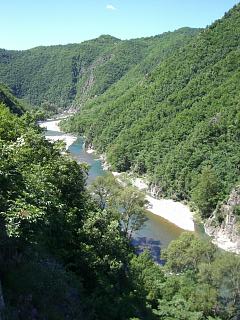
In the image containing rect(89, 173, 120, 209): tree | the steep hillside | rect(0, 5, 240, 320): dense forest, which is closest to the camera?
rect(0, 5, 240, 320): dense forest

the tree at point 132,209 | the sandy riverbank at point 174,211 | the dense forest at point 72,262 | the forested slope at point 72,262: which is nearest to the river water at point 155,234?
the sandy riverbank at point 174,211

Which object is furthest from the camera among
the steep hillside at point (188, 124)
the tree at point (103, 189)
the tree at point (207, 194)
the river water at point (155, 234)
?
the steep hillside at point (188, 124)

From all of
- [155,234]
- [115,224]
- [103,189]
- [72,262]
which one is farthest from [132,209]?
[72,262]

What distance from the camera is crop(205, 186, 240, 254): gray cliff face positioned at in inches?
2623

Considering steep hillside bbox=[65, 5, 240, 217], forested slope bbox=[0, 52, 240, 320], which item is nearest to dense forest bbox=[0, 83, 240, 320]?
forested slope bbox=[0, 52, 240, 320]

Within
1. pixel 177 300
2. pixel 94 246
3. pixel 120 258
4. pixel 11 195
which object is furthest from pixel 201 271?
pixel 11 195

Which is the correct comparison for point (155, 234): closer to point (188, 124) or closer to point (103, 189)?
point (103, 189)

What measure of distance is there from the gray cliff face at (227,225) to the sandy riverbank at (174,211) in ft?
11.6

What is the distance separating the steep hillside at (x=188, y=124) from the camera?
90.0 m

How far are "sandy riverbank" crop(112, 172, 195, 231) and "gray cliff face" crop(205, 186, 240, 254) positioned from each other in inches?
140

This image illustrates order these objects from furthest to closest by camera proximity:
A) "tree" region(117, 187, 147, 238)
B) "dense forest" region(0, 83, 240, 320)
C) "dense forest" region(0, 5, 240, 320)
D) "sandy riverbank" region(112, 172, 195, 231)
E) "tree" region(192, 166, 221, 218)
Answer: "tree" region(192, 166, 221, 218), "sandy riverbank" region(112, 172, 195, 231), "tree" region(117, 187, 147, 238), "dense forest" region(0, 5, 240, 320), "dense forest" region(0, 83, 240, 320)

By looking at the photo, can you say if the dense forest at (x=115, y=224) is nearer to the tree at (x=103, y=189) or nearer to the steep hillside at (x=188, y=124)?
the tree at (x=103, y=189)

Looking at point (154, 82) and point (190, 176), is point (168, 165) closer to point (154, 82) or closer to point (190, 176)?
point (190, 176)

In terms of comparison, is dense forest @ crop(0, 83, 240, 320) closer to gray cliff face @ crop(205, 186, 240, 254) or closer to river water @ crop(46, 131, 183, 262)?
river water @ crop(46, 131, 183, 262)
